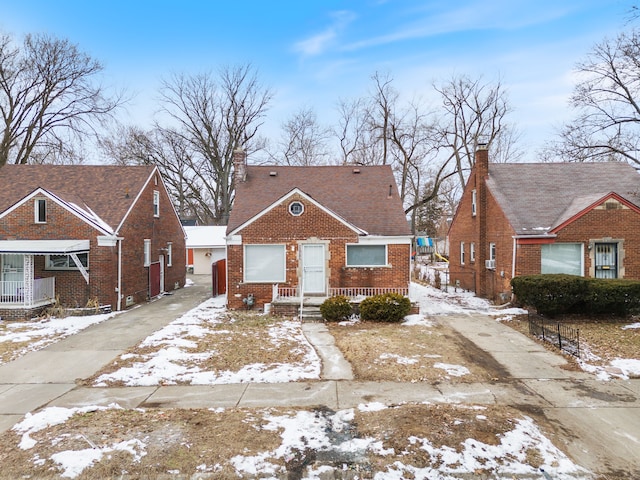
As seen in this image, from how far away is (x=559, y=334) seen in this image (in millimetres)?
9477

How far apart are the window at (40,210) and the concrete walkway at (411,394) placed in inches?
283

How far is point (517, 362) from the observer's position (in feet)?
27.7

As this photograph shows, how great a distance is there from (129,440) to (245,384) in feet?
7.93

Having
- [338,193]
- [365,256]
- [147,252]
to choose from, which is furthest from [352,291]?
[147,252]

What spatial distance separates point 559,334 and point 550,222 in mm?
6643

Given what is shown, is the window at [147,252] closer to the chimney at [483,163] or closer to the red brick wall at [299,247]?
the red brick wall at [299,247]

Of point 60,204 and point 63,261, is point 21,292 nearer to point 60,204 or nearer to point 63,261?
point 63,261

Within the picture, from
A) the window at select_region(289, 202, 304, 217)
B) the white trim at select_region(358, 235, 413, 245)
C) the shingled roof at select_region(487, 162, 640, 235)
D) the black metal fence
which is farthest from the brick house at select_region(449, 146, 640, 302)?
the window at select_region(289, 202, 304, 217)

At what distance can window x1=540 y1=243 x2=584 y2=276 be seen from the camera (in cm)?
1435

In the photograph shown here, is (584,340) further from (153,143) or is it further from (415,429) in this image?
(153,143)

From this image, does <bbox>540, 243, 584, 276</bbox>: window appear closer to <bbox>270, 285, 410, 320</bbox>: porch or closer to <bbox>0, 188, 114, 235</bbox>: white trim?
<bbox>270, 285, 410, 320</bbox>: porch

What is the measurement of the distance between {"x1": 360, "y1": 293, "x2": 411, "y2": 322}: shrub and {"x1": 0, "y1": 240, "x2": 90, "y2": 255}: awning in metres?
10.1

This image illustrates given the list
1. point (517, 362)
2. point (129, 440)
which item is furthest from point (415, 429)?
point (517, 362)

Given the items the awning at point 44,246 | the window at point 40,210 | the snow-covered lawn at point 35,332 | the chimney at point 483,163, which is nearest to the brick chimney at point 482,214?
the chimney at point 483,163
